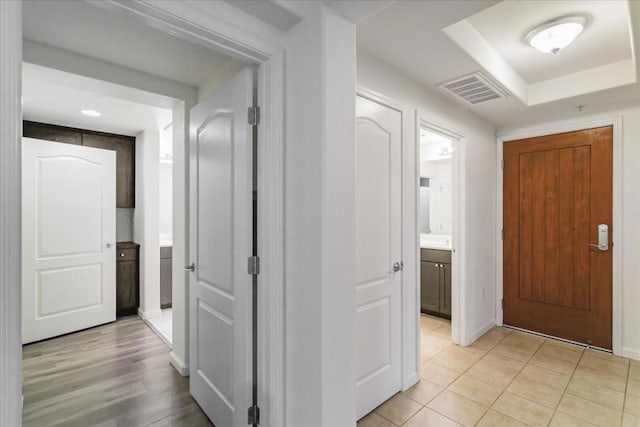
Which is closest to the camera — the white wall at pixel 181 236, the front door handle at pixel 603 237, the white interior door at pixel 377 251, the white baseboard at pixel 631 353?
the white interior door at pixel 377 251

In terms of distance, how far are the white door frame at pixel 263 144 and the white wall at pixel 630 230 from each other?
3.23 meters

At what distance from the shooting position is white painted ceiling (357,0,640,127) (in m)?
1.56

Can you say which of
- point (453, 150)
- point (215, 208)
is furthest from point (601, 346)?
point (215, 208)

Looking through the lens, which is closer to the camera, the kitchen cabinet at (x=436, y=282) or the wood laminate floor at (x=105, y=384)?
the wood laminate floor at (x=105, y=384)

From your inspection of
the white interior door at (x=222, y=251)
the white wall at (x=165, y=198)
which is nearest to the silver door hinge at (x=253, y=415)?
the white interior door at (x=222, y=251)

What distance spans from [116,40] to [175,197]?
1.18m

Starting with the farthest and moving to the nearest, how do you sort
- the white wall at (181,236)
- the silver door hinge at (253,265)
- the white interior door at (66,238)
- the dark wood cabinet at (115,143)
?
1. the dark wood cabinet at (115,143)
2. the white interior door at (66,238)
3. the white wall at (181,236)
4. the silver door hinge at (253,265)

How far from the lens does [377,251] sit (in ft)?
6.70

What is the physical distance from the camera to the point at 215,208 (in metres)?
1.80

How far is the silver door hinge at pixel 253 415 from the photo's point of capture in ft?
5.07

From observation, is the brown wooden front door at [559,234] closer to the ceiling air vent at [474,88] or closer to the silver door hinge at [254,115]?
the ceiling air vent at [474,88]

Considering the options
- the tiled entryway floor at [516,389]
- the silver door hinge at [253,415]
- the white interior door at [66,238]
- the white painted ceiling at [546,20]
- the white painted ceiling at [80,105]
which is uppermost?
the white painted ceiling at [546,20]

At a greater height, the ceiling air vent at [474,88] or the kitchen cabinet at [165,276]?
the ceiling air vent at [474,88]

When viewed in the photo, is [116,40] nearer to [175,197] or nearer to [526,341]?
[175,197]
